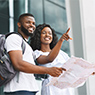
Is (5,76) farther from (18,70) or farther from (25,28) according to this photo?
(25,28)

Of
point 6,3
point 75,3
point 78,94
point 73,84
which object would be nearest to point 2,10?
point 6,3

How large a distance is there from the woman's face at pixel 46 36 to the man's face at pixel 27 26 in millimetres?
434

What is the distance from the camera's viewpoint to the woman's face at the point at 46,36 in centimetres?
384

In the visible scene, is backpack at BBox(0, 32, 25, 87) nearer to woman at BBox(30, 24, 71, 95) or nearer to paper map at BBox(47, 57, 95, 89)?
paper map at BBox(47, 57, 95, 89)

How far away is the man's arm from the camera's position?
281 centimetres

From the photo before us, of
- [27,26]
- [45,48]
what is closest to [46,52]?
[45,48]

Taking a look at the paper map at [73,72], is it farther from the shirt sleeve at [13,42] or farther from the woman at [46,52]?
the shirt sleeve at [13,42]

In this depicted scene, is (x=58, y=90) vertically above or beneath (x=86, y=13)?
beneath

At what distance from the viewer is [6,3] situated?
8.66 metres

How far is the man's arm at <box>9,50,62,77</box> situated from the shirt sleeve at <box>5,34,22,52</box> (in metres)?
0.05

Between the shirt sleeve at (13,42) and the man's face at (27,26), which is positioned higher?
the man's face at (27,26)

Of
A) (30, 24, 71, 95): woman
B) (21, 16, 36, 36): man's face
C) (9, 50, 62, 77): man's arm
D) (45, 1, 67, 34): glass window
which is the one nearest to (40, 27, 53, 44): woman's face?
(30, 24, 71, 95): woman

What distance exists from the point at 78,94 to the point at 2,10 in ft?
17.1

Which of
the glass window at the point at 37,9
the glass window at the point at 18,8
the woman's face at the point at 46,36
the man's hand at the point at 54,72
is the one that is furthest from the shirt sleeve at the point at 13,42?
the glass window at the point at 37,9
